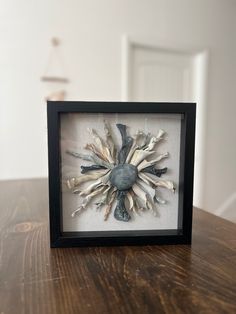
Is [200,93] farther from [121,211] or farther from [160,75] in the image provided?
[121,211]

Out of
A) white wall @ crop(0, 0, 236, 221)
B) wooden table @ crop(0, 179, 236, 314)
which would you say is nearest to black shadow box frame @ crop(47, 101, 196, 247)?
wooden table @ crop(0, 179, 236, 314)

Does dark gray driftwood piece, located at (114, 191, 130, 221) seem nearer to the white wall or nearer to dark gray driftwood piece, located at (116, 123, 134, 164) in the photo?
dark gray driftwood piece, located at (116, 123, 134, 164)

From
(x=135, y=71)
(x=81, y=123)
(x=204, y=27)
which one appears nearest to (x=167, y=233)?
(x=81, y=123)

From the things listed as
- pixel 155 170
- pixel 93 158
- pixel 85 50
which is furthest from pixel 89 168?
pixel 85 50

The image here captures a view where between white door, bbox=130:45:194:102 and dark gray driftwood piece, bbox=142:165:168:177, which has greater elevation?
white door, bbox=130:45:194:102

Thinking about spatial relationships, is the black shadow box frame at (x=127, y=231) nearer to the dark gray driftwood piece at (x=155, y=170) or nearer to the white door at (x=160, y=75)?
the dark gray driftwood piece at (x=155, y=170)

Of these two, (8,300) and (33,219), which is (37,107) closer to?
(33,219)

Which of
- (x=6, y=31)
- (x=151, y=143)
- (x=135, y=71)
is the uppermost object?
(x=6, y=31)
